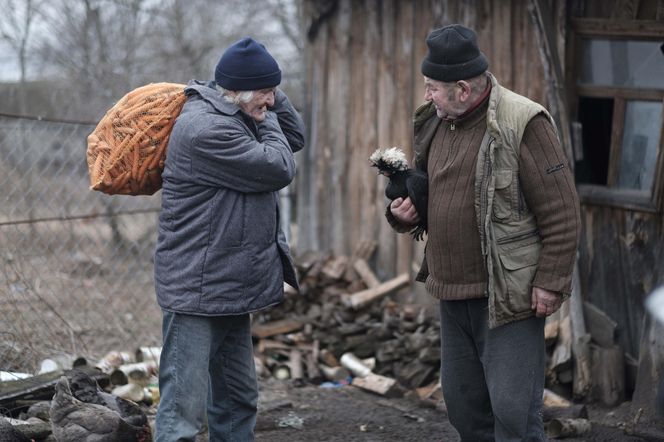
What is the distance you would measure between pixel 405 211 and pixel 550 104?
2.65 meters

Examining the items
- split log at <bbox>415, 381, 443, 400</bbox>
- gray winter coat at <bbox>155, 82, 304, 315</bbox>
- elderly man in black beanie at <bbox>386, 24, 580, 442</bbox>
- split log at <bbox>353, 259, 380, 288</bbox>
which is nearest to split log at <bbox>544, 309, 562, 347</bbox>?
split log at <bbox>415, 381, 443, 400</bbox>

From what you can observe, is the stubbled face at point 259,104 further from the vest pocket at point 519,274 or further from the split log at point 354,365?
the split log at point 354,365

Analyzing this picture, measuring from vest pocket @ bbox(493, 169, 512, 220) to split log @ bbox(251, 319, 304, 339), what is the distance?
150 inches

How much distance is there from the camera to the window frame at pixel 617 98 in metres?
5.75

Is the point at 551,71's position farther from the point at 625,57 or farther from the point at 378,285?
the point at 378,285

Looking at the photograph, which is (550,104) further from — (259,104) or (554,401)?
(259,104)

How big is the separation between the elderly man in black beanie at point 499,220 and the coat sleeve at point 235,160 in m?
0.71

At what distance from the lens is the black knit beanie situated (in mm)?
3715

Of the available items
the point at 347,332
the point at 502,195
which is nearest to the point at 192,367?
the point at 502,195

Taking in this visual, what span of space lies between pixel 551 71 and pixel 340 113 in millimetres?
2402

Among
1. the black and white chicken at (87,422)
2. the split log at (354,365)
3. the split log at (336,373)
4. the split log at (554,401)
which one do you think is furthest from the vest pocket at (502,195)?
the split log at (336,373)

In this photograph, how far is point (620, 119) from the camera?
618 centimetres

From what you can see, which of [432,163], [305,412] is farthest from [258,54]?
[305,412]

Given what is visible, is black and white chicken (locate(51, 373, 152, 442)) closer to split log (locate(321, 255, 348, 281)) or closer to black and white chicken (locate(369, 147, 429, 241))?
black and white chicken (locate(369, 147, 429, 241))
